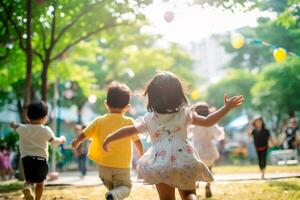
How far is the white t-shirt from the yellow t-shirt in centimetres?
114

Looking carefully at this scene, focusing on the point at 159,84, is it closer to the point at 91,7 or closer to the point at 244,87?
the point at 91,7

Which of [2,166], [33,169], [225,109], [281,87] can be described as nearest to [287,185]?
[33,169]

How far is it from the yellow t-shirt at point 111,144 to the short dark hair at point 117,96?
0.46 feet

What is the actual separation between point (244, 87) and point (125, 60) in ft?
72.9

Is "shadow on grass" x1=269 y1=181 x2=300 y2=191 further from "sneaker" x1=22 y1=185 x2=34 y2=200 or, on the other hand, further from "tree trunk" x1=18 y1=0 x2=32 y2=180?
"tree trunk" x1=18 y1=0 x2=32 y2=180

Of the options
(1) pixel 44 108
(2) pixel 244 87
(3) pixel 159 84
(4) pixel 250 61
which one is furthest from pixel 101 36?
(2) pixel 244 87

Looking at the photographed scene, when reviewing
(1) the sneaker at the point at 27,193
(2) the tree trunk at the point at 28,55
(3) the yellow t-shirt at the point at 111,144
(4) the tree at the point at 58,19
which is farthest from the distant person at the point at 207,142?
(2) the tree trunk at the point at 28,55

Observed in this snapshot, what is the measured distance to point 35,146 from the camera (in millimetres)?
6055

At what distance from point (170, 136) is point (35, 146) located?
2742 millimetres

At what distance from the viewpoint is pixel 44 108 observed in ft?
20.3

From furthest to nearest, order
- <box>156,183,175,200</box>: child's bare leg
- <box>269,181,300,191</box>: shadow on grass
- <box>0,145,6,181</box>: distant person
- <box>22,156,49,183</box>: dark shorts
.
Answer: <box>0,145,6,181</box>: distant person
<box>269,181,300,191</box>: shadow on grass
<box>22,156,49,183</box>: dark shorts
<box>156,183,175,200</box>: child's bare leg

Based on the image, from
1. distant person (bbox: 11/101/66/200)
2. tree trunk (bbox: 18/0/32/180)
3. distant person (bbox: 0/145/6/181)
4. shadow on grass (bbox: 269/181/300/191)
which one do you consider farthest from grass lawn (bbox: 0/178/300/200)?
distant person (bbox: 0/145/6/181)

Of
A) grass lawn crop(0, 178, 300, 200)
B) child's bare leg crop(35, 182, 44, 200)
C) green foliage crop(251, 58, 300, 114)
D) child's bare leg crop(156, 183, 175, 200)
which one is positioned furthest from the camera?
green foliage crop(251, 58, 300, 114)

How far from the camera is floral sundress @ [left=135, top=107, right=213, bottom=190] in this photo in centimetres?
385
